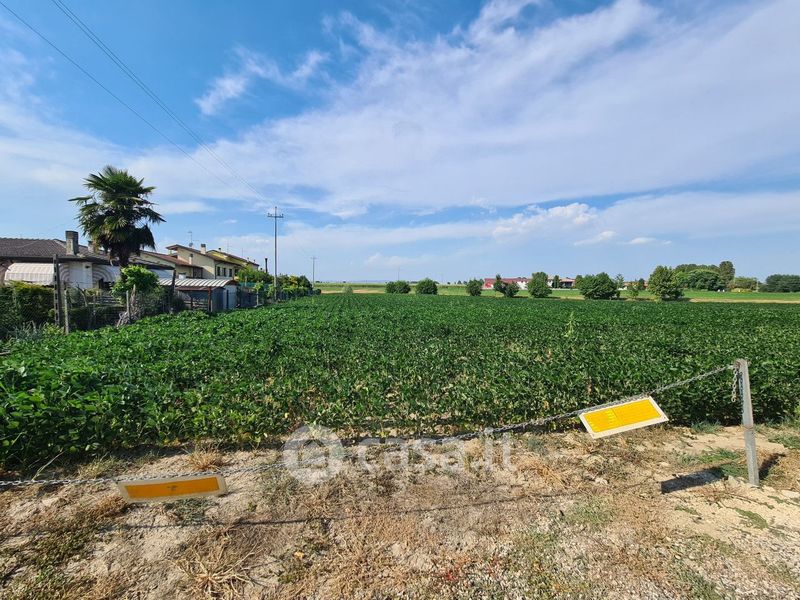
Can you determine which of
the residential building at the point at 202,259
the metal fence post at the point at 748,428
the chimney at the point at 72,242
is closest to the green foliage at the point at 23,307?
the metal fence post at the point at 748,428

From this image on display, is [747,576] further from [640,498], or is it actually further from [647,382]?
[647,382]

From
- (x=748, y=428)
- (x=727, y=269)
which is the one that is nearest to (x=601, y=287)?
(x=748, y=428)

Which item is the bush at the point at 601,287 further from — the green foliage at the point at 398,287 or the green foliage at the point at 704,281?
the green foliage at the point at 704,281

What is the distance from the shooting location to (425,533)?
348cm

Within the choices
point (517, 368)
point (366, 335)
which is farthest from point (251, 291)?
point (517, 368)

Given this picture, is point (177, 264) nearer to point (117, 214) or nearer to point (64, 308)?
point (117, 214)

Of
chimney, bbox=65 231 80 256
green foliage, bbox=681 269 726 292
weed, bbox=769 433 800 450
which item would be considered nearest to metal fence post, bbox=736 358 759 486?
weed, bbox=769 433 800 450

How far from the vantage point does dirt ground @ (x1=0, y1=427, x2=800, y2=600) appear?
2.88 m

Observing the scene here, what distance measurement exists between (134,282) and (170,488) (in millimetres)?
21729

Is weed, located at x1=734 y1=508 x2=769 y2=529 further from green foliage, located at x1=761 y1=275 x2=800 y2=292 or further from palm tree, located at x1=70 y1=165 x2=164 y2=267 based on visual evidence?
green foliage, located at x1=761 y1=275 x2=800 y2=292

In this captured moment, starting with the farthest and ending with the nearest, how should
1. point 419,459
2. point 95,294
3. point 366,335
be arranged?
point 95,294, point 366,335, point 419,459

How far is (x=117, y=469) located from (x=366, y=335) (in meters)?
9.36

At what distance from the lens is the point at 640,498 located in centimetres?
408

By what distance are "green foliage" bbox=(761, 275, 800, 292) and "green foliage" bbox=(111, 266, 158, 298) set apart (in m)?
137
